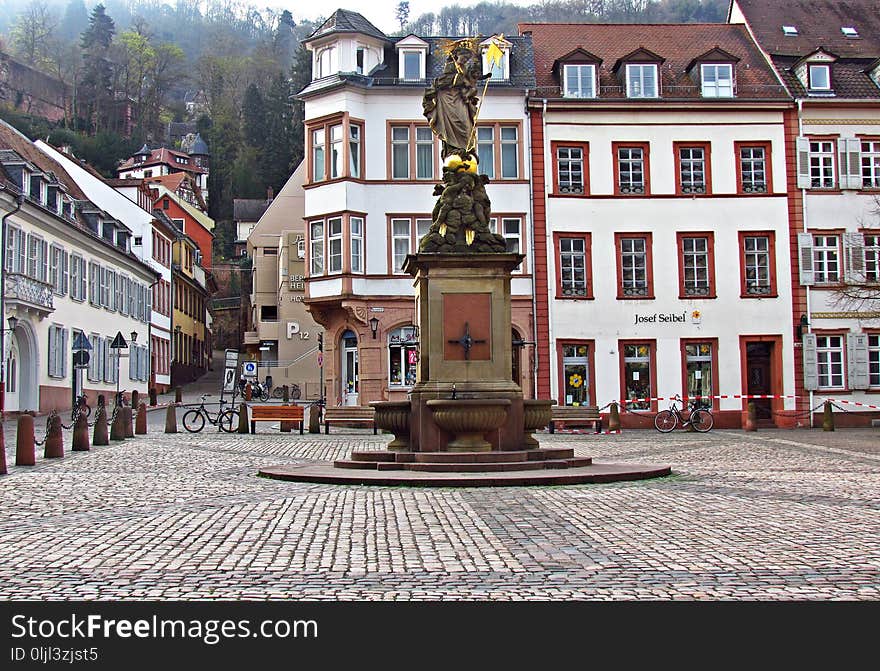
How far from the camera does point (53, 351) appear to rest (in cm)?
3912

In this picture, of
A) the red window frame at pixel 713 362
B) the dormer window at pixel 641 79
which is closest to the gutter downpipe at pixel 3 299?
the dormer window at pixel 641 79

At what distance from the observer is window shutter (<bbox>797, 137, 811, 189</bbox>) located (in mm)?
37469

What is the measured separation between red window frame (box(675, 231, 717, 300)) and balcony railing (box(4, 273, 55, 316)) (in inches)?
856

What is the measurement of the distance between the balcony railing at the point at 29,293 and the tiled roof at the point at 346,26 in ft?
41.3

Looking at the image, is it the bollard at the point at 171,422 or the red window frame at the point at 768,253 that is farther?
the red window frame at the point at 768,253

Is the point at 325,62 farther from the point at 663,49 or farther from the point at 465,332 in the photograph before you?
the point at 465,332

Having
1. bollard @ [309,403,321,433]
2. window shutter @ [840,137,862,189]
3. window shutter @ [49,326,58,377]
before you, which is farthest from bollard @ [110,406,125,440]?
window shutter @ [840,137,862,189]

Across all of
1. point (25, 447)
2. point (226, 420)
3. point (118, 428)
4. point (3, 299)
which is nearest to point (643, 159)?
point (226, 420)

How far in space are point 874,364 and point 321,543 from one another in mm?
32351

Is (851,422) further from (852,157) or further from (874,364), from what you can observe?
(852,157)

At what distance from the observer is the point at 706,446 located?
24688 millimetres

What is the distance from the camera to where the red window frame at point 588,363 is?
36.6 metres

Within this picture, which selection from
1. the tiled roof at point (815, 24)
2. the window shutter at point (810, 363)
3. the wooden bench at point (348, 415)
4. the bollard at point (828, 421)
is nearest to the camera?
the wooden bench at point (348, 415)

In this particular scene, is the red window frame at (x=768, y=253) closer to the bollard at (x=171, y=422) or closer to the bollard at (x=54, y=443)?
the bollard at (x=171, y=422)
